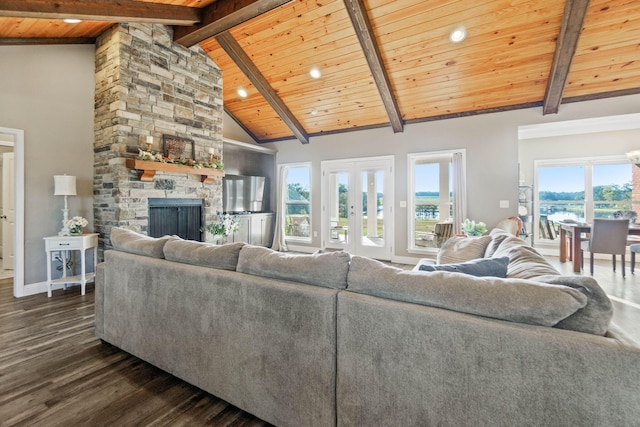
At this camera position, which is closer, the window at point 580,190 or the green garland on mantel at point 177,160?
the green garland on mantel at point 177,160

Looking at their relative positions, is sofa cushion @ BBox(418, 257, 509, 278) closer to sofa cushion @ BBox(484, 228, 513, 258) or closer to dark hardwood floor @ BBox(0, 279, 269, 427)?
sofa cushion @ BBox(484, 228, 513, 258)

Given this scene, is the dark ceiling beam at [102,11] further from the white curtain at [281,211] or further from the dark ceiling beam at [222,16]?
the white curtain at [281,211]

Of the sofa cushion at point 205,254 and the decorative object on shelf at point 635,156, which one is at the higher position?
the decorative object on shelf at point 635,156

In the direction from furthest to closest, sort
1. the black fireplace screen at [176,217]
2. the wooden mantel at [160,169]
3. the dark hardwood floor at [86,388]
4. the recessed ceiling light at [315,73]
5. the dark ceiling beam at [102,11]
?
the recessed ceiling light at [315,73] → the black fireplace screen at [176,217] → the wooden mantel at [160,169] → the dark ceiling beam at [102,11] → the dark hardwood floor at [86,388]

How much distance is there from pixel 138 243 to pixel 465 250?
266 cm

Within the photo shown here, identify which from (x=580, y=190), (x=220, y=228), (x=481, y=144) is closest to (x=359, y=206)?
(x=481, y=144)

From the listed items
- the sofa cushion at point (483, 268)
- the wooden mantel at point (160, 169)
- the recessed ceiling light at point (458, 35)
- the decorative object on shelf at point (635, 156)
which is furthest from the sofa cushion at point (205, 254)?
the decorative object on shelf at point (635, 156)

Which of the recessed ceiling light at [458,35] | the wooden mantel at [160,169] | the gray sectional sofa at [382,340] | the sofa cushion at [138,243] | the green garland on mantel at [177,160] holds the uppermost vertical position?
the recessed ceiling light at [458,35]

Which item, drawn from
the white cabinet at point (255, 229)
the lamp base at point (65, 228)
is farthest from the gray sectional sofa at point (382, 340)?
the white cabinet at point (255, 229)

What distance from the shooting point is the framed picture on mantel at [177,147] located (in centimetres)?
455

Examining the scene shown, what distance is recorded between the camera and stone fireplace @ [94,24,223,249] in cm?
402

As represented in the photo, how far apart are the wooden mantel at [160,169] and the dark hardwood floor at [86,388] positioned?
2.07 meters

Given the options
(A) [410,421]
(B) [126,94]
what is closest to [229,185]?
(B) [126,94]

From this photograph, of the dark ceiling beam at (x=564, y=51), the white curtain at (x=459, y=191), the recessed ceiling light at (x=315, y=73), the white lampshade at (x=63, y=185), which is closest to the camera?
the dark ceiling beam at (x=564, y=51)
